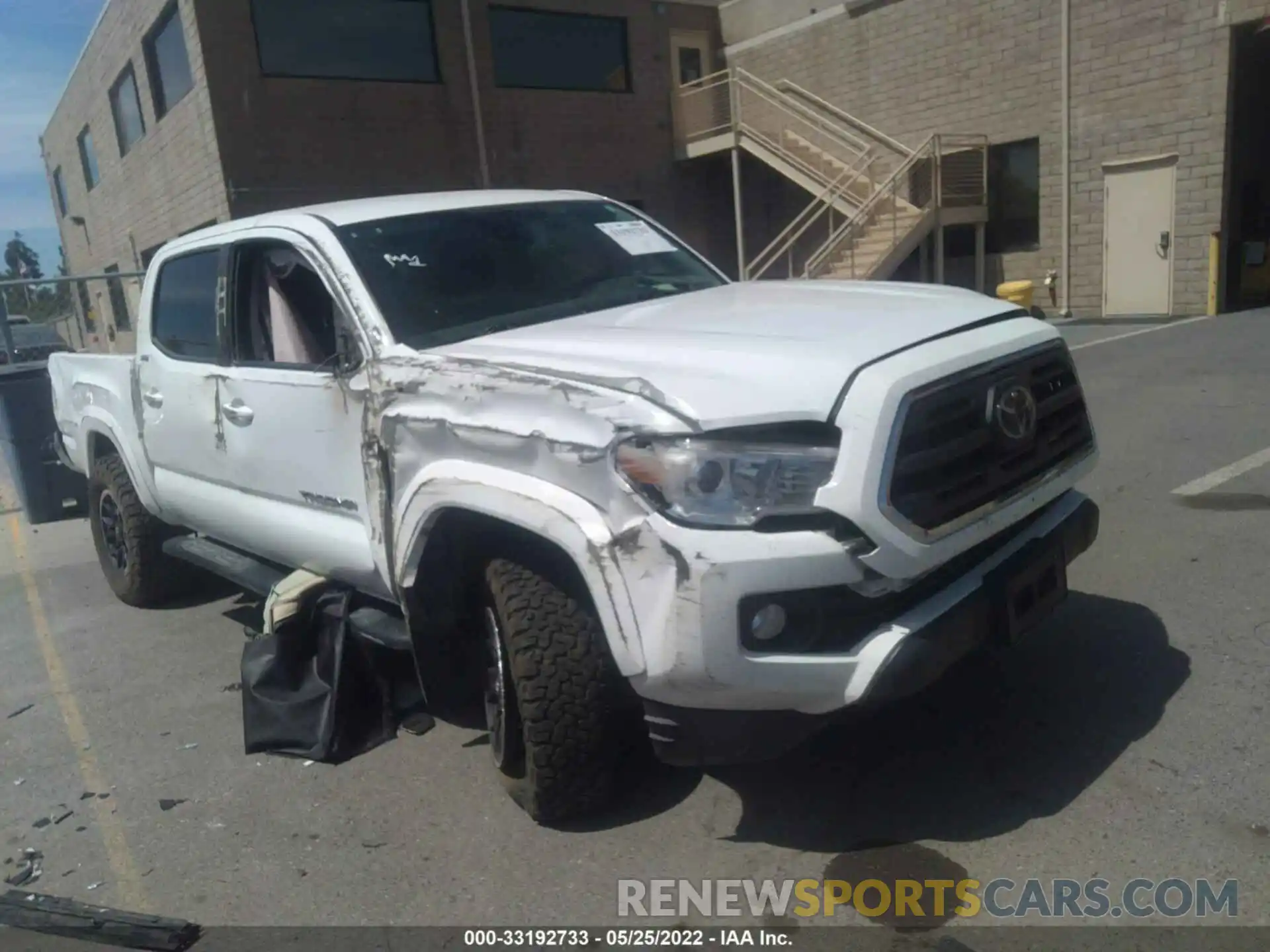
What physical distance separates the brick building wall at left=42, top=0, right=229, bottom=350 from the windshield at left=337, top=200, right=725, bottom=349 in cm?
1319

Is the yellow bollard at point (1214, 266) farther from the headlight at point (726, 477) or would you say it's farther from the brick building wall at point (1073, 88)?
the headlight at point (726, 477)

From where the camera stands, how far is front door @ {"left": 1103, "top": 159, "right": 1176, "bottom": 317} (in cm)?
1528

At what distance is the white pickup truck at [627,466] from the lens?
2498 mm

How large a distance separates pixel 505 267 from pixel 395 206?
0.57 m

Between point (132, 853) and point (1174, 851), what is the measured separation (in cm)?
305

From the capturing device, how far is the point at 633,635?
2.55 m

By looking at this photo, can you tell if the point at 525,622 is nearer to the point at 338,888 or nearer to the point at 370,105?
the point at 338,888

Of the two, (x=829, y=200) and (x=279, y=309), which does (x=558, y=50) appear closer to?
(x=829, y=200)

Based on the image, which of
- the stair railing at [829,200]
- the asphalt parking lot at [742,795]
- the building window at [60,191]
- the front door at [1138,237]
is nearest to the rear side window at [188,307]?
the asphalt parking lot at [742,795]

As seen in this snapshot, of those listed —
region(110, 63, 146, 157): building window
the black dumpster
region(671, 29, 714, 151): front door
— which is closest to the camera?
the black dumpster

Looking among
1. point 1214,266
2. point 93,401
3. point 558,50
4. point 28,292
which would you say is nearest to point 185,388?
point 93,401

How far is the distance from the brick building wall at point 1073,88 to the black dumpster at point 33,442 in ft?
48.0

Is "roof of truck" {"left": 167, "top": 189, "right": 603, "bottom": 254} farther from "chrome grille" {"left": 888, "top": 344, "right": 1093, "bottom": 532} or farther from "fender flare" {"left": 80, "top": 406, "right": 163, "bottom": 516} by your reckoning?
"chrome grille" {"left": 888, "top": 344, "right": 1093, "bottom": 532}

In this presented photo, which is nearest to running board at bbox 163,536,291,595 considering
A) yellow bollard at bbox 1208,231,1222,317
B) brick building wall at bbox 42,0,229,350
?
brick building wall at bbox 42,0,229,350
